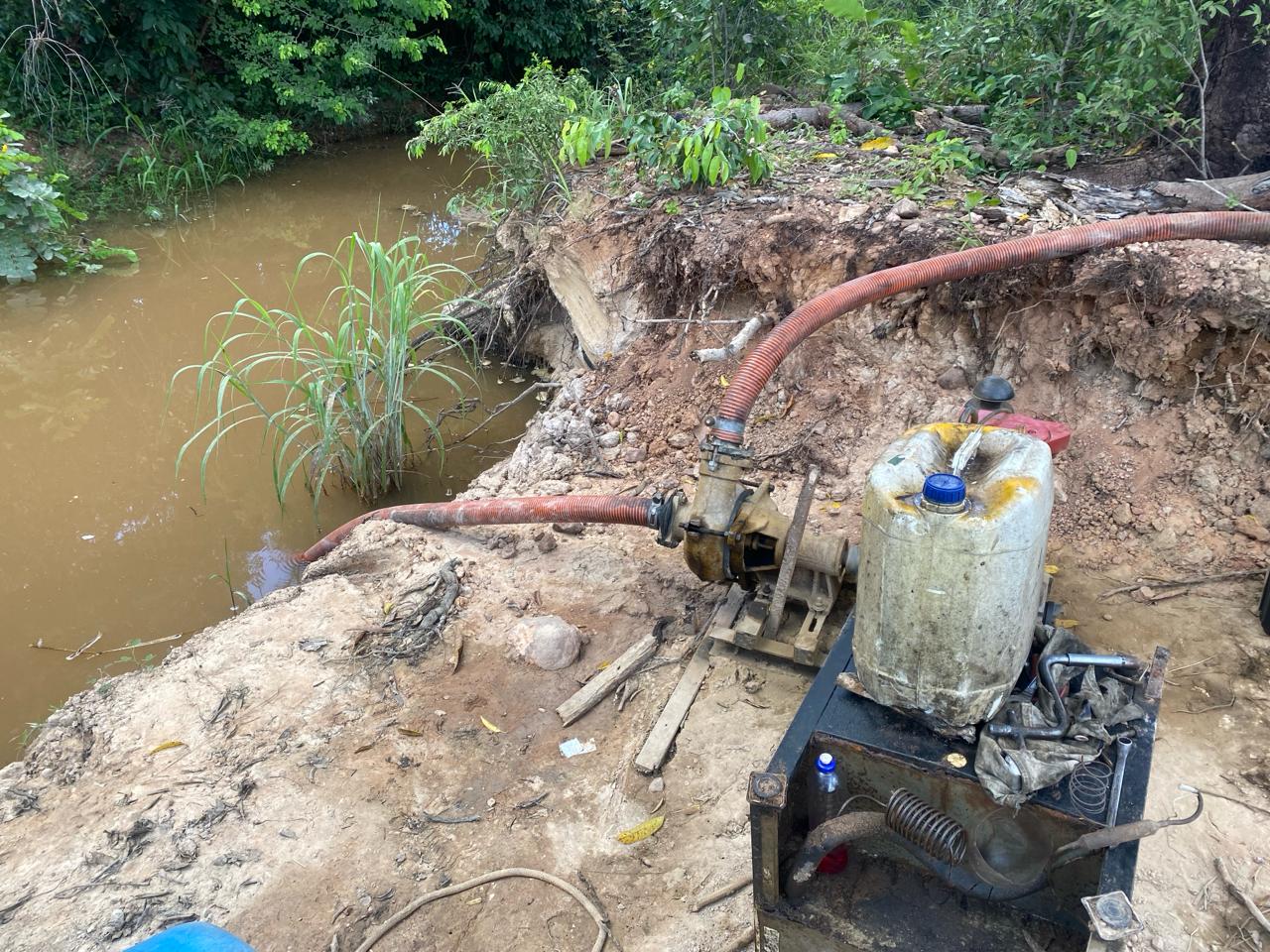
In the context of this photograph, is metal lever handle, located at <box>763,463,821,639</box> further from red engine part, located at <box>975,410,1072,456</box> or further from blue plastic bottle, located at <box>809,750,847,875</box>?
blue plastic bottle, located at <box>809,750,847,875</box>

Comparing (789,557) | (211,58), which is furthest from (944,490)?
(211,58)

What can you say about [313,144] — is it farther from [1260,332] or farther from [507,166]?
[1260,332]

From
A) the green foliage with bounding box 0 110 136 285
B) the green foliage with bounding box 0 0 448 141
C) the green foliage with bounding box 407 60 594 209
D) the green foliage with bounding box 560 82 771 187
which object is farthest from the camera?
the green foliage with bounding box 0 0 448 141

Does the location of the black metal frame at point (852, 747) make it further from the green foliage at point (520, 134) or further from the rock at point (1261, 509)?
the green foliage at point (520, 134)

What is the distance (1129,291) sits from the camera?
11.7 ft

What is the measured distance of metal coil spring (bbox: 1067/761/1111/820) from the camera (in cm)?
172

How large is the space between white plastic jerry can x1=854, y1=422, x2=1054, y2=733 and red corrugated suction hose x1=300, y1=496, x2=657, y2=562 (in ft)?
5.26

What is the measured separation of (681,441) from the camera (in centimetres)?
459

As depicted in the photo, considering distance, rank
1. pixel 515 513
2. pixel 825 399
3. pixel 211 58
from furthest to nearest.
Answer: pixel 211 58 < pixel 825 399 < pixel 515 513

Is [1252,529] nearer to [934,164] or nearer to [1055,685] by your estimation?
[1055,685]

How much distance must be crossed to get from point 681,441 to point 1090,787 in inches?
119

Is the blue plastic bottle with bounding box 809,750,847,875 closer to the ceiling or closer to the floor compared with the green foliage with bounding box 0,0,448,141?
closer to the floor

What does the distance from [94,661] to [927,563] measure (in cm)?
408

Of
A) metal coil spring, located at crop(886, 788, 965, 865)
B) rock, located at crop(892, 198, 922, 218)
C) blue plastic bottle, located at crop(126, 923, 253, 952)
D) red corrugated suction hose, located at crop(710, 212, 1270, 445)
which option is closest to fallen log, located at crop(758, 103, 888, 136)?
rock, located at crop(892, 198, 922, 218)
